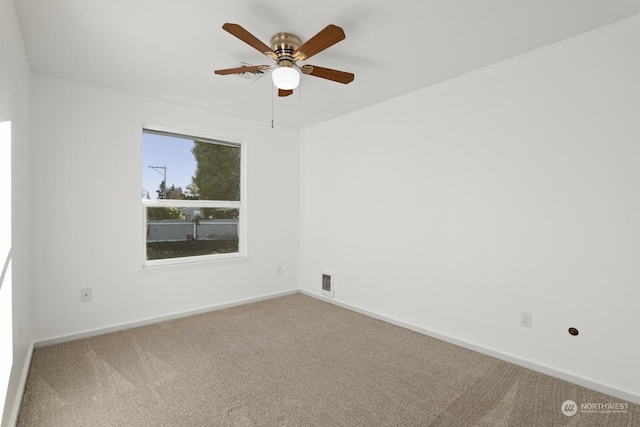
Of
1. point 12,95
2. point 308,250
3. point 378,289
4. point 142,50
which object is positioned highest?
point 142,50

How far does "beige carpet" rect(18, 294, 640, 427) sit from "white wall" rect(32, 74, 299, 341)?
12.9 inches

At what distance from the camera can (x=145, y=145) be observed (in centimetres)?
350

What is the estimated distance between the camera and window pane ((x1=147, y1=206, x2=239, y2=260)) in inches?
140

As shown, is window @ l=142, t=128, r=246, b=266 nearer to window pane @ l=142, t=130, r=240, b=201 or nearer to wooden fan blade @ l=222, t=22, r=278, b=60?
window pane @ l=142, t=130, r=240, b=201

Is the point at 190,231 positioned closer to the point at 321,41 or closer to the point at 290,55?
the point at 290,55

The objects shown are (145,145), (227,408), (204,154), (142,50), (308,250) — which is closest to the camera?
(227,408)

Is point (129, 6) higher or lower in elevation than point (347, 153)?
higher

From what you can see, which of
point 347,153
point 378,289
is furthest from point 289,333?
point 347,153

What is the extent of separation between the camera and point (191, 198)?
12.5 ft

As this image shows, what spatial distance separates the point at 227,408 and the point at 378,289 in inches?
81.8

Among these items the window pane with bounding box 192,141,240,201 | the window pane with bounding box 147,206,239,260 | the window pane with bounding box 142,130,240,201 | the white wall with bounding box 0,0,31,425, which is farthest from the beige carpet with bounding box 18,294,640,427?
the window pane with bounding box 192,141,240,201

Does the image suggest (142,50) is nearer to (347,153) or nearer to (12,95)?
(12,95)

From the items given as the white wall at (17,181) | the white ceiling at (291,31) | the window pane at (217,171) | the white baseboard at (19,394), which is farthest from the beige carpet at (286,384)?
the white ceiling at (291,31)

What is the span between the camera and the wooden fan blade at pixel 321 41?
1.78 meters
